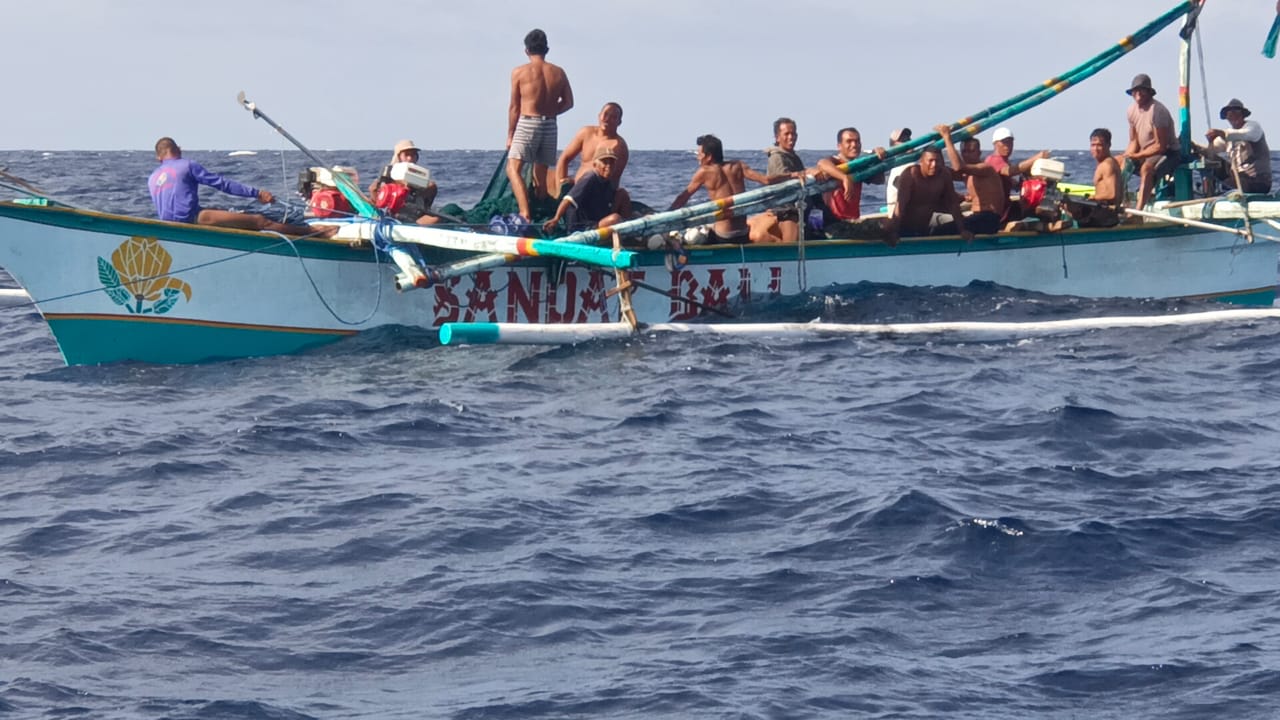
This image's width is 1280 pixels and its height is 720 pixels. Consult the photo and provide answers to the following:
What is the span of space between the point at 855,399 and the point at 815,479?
8.30ft

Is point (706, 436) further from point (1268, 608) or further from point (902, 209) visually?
point (902, 209)

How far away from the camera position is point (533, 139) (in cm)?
1473

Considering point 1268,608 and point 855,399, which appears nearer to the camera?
point 1268,608

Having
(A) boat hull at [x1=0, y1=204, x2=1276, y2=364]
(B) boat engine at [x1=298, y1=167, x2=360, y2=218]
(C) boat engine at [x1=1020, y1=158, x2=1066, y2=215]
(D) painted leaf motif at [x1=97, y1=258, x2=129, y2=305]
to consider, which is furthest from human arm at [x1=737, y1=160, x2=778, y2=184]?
(D) painted leaf motif at [x1=97, y1=258, x2=129, y2=305]

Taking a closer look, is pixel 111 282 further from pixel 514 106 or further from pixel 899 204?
pixel 899 204

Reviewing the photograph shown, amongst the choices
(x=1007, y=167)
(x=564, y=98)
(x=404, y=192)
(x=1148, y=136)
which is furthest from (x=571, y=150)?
(x=1148, y=136)

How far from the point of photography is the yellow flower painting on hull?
13008 millimetres

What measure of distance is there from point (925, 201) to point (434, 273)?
516 centimetres

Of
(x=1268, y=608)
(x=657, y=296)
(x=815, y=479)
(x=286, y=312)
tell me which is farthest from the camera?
(x=657, y=296)

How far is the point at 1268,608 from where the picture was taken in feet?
24.6

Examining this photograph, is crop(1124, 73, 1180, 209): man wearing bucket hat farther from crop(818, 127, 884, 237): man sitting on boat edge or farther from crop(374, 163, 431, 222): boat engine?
crop(374, 163, 431, 222): boat engine

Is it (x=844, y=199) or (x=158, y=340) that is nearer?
(x=158, y=340)

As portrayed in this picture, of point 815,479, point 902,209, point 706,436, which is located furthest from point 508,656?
point 902,209

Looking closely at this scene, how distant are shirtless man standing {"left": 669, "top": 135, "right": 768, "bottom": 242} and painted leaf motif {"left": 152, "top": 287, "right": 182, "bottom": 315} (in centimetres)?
452
